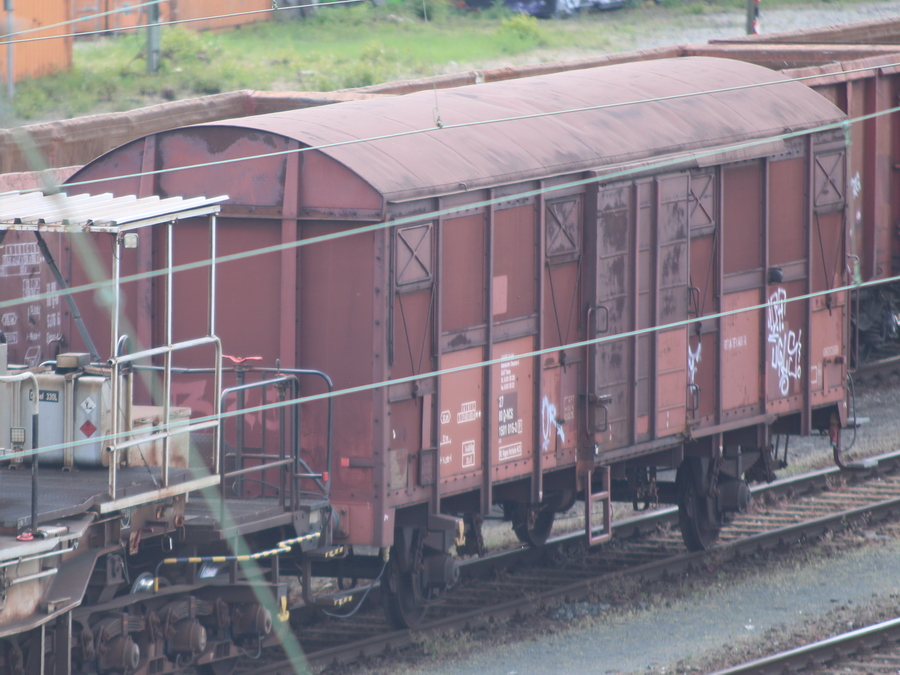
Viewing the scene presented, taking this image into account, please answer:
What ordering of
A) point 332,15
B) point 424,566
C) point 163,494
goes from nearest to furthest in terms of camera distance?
1. point 163,494
2. point 424,566
3. point 332,15

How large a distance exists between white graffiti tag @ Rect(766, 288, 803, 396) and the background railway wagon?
0.09 feet

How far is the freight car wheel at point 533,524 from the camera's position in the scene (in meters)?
11.2

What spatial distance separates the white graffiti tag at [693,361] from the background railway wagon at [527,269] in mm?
27

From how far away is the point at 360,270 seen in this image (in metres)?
8.95

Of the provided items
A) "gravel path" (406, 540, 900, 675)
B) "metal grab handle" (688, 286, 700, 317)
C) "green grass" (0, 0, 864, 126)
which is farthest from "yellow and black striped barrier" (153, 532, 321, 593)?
"green grass" (0, 0, 864, 126)

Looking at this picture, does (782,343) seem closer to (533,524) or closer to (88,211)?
(533,524)

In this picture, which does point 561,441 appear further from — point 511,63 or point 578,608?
point 511,63

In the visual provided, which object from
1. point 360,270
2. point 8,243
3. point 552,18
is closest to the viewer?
point 360,270

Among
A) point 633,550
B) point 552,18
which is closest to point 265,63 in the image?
point 552,18

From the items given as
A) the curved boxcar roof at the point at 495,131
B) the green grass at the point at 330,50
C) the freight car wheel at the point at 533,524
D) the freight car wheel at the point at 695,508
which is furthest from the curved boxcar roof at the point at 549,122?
the green grass at the point at 330,50

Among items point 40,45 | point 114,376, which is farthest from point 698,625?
point 40,45

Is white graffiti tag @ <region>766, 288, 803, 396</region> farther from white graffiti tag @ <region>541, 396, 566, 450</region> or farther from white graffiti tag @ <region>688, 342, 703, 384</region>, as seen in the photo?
white graffiti tag @ <region>541, 396, 566, 450</region>

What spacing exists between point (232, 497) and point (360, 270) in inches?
68.5

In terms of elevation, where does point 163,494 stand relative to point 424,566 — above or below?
above
